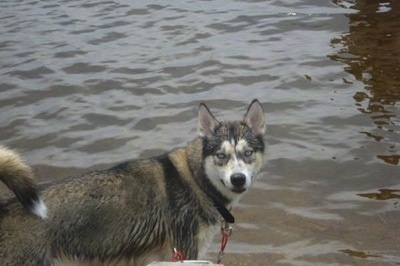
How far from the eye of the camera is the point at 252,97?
30.9 ft

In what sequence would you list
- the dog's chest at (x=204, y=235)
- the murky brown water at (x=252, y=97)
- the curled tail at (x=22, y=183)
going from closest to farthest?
1. the curled tail at (x=22, y=183)
2. the dog's chest at (x=204, y=235)
3. the murky brown water at (x=252, y=97)

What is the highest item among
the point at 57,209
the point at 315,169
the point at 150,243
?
the point at 57,209

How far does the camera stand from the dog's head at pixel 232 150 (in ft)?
16.3

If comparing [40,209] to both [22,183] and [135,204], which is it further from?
[135,204]

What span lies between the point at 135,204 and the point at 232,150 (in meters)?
0.95

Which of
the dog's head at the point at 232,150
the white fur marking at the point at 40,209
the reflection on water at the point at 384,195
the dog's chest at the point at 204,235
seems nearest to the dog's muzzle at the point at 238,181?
the dog's head at the point at 232,150

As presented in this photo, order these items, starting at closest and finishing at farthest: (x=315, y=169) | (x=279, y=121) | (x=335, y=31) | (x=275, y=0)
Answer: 1. (x=315, y=169)
2. (x=279, y=121)
3. (x=335, y=31)
4. (x=275, y=0)


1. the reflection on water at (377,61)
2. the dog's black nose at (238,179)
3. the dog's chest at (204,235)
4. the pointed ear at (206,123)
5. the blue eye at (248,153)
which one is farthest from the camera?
the reflection on water at (377,61)

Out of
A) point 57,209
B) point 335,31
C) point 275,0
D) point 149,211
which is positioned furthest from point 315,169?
point 275,0

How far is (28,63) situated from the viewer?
1177cm

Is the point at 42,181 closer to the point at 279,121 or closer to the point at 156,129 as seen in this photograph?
the point at 156,129

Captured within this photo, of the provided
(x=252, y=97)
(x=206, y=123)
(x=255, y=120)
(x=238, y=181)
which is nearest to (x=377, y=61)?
(x=252, y=97)

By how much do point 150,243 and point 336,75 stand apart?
6.01 m

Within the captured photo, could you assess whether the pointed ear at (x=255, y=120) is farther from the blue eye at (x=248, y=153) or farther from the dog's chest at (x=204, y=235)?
the dog's chest at (x=204, y=235)
